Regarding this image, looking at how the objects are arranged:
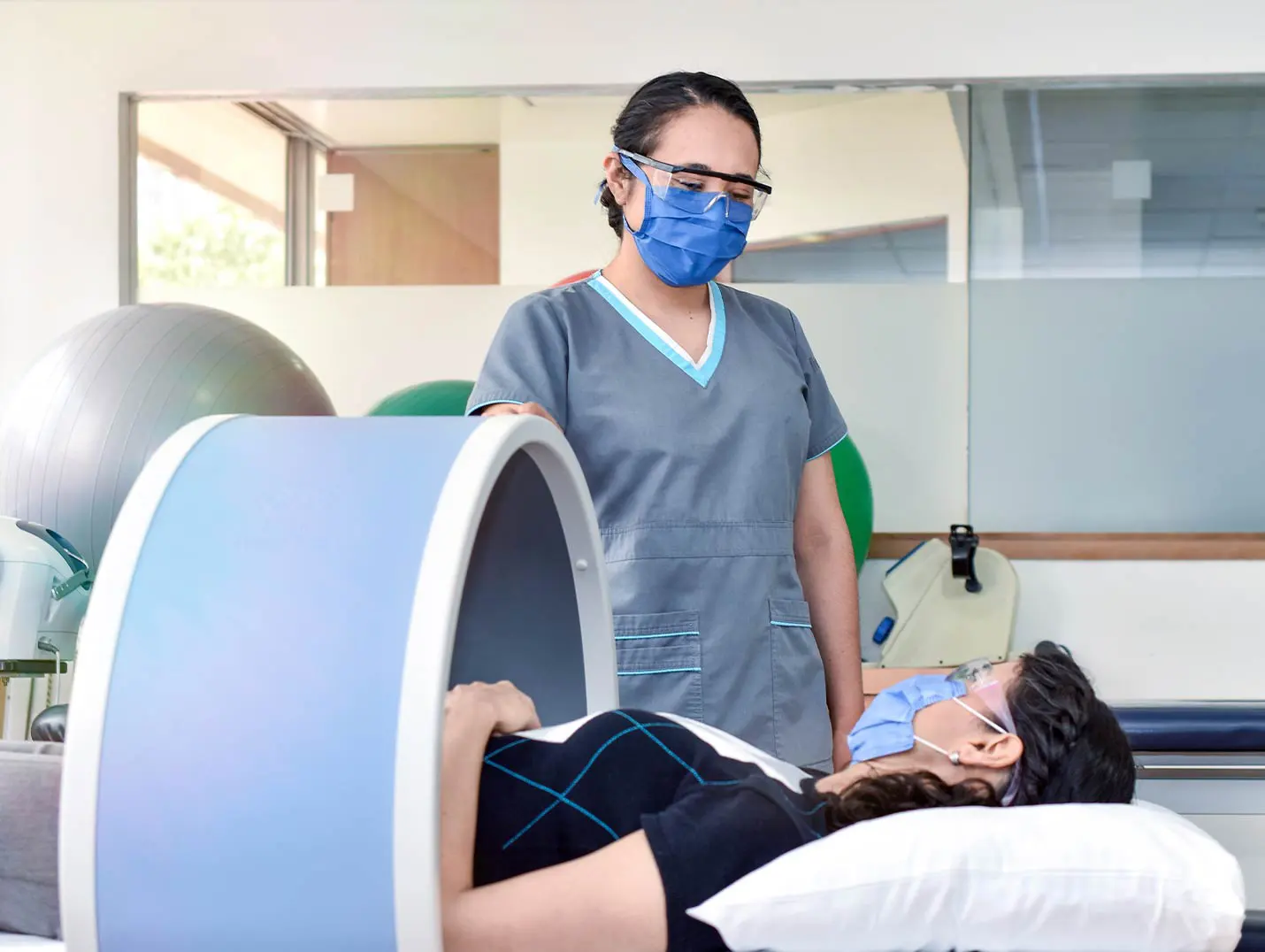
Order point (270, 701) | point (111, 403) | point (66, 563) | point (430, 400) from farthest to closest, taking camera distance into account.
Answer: point (430, 400) → point (111, 403) → point (66, 563) → point (270, 701)

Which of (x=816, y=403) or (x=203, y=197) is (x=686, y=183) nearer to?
(x=816, y=403)

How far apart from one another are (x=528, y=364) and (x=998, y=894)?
749 millimetres

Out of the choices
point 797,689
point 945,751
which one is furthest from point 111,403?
point 945,751

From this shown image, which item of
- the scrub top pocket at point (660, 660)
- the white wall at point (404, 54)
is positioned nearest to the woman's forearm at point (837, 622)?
the scrub top pocket at point (660, 660)

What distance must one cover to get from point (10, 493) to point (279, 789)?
6.75ft

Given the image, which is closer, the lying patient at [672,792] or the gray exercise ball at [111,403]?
the lying patient at [672,792]

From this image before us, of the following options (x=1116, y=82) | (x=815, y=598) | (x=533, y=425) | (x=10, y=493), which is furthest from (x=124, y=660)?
(x=1116, y=82)

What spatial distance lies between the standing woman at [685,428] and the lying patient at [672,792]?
24cm

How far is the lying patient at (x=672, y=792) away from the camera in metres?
0.91

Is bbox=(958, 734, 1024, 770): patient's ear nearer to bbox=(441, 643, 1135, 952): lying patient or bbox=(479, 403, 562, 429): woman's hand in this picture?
bbox=(441, 643, 1135, 952): lying patient

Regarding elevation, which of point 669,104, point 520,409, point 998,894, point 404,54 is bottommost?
point 998,894

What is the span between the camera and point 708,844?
95 centimetres

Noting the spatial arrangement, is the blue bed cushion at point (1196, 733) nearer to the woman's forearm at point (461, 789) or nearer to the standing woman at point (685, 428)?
the standing woman at point (685, 428)

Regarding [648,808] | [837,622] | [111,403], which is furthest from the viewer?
[111,403]
